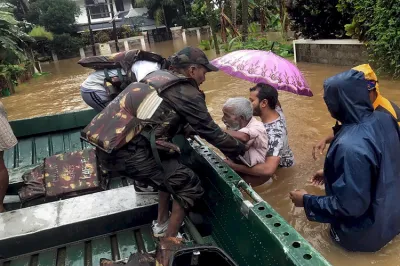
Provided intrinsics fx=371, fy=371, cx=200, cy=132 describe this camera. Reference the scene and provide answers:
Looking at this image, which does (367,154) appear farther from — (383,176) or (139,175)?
(139,175)

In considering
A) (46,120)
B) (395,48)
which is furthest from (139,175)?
(395,48)

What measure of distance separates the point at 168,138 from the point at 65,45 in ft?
87.0

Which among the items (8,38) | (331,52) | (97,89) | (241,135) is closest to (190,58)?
(241,135)

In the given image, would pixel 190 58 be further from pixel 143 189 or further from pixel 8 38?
pixel 8 38

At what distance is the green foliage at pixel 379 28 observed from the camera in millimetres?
6578

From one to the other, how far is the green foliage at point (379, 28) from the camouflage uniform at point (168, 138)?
17.8 ft

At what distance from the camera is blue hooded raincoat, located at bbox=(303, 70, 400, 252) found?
2.05m

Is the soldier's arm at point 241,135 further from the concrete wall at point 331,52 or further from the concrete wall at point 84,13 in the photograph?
the concrete wall at point 84,13

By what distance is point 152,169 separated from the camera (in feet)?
7.99

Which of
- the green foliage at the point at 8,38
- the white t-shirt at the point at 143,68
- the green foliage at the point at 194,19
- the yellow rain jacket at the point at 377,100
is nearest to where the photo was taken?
the yellow rain jacket at the point at 377,100

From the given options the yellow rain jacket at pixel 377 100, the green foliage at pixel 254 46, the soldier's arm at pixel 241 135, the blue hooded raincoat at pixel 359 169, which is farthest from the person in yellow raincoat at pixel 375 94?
the green foliage at pixel 254 46

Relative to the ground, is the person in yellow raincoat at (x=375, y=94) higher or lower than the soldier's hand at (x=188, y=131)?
higher

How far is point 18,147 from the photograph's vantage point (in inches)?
170

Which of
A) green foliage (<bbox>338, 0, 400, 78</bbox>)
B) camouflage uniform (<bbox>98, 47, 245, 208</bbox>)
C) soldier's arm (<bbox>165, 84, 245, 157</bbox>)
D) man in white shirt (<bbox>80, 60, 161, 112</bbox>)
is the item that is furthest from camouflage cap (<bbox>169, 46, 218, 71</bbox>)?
green foliage (<bbox>338, 0, 400, 78</bbox>)
